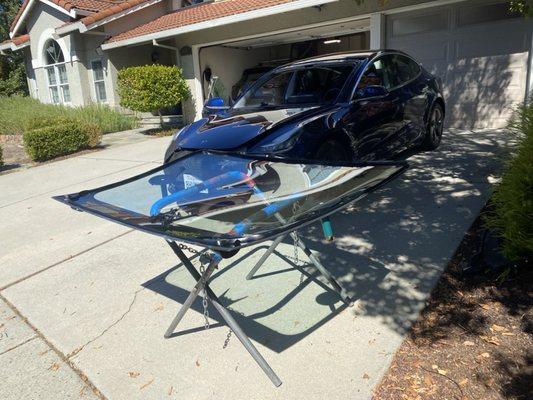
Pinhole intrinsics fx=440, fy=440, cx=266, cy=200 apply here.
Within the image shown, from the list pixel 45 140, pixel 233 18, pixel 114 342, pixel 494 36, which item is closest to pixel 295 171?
pixel 114 342

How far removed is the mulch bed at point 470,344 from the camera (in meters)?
2.30

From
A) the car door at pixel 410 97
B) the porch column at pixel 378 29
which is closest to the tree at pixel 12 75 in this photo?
the porch column at pixel 378 29

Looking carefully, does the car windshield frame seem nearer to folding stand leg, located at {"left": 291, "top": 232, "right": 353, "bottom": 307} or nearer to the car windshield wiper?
the car windshield wiper

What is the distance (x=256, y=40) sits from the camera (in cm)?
1374

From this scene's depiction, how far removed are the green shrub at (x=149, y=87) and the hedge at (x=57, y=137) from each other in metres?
1.93

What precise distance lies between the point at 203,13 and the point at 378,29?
5.90m

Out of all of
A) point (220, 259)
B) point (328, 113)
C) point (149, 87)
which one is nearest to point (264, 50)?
point (149, 87)

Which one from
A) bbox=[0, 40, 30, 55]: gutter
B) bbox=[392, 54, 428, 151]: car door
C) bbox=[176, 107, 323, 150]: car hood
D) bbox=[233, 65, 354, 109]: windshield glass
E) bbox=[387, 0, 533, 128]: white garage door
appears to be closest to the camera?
bbox=[176, 107, 323, 150]: car hood

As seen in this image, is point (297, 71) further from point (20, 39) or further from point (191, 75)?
point (20, 39)

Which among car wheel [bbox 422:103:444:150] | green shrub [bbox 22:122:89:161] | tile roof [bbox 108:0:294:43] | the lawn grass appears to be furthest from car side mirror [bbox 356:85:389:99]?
the lawn grass

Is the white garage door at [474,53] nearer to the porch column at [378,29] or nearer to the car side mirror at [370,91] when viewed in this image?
the porch column at [378,29]

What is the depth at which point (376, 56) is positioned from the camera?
18.0 feet

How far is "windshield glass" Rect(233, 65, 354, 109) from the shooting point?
511 centimetres

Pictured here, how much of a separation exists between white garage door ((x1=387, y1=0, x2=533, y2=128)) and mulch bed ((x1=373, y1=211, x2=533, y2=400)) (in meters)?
6.40
